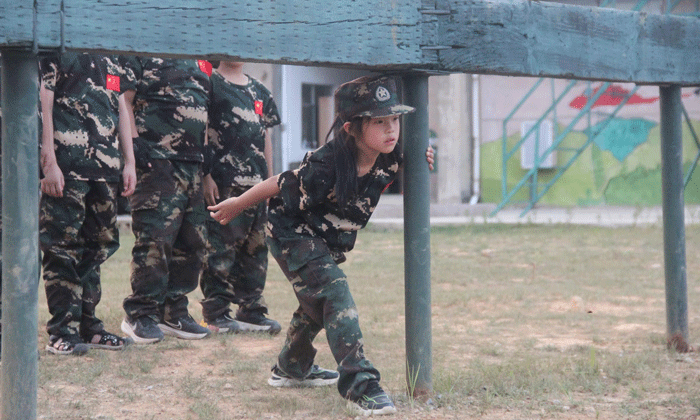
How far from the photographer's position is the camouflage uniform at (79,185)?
421 cm

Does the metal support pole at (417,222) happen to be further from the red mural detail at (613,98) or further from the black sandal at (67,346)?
the red mural detail at (613,98)

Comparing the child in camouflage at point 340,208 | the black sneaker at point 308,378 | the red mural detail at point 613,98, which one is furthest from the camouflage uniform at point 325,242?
the red mural detail at point 613,98

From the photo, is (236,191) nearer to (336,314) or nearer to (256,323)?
(256,323)

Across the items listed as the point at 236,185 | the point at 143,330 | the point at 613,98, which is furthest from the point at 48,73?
the point at 613,98

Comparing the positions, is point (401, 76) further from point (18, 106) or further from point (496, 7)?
point (18, 106)

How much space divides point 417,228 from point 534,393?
906 millimetres

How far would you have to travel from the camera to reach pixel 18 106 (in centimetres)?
262

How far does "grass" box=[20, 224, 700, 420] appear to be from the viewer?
346 cm

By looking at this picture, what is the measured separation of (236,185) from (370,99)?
1.80m

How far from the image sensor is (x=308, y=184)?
3.43m

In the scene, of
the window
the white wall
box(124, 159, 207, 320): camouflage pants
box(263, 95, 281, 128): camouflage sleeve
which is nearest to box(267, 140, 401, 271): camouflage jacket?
box(124, 159, 207, 320): camouflage pants

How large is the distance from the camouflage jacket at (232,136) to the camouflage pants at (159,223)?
164 mm

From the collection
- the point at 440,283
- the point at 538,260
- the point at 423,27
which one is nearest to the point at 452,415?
the point at 423,27

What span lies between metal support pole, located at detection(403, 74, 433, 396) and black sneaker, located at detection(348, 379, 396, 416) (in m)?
0.20
